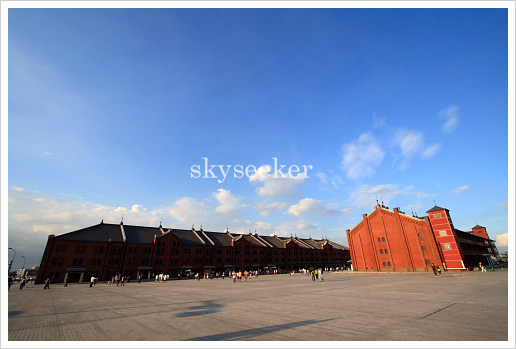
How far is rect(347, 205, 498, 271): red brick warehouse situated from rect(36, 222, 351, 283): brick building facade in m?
31.1

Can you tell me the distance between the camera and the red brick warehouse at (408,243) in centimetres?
4859

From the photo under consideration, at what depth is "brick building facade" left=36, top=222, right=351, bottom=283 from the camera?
4697cm

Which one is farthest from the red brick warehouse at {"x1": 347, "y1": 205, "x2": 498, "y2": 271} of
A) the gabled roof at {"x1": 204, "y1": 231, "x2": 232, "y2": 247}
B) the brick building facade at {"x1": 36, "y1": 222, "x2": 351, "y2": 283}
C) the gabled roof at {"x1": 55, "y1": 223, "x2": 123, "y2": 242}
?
the gabled roof at {"x1": 55, "y1": 223, "x2": 123, "y2": 242}

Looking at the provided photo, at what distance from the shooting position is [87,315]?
1206 centimetres

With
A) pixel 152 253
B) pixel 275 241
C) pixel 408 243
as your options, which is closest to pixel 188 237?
pixel 152 253

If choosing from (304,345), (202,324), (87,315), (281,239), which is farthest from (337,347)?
(281,239)

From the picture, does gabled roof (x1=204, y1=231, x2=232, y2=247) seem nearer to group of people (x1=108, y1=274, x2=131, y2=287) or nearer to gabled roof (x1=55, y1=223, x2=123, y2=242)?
gabled roof (x1=55, y1=223, x2=123, y2=242)

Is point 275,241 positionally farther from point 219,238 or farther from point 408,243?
point 408,243

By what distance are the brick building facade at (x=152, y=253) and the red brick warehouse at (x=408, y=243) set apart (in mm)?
31134

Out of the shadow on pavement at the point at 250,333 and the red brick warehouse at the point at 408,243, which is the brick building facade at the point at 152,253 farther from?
the shadow on pavement at the point at 250,333

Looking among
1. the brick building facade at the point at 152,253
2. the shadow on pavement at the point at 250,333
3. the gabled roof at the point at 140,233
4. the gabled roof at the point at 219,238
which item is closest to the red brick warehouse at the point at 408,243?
the brick building facade at the point at 152,253

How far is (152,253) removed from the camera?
56656mm

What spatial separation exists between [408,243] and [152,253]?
60.0 metres

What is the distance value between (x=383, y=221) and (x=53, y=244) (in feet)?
238
